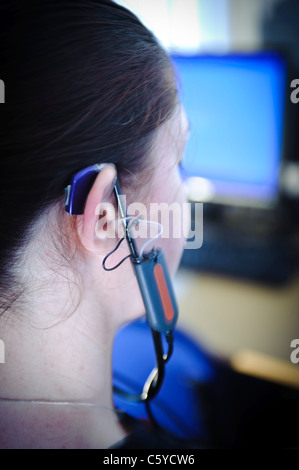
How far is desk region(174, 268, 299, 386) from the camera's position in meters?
0.88

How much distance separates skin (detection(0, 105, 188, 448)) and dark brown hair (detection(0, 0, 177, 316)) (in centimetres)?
3

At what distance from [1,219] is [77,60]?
202 millimetres

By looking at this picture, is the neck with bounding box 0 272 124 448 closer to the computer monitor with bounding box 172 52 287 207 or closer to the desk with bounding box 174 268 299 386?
the desk with bounding box 174 268 299 386

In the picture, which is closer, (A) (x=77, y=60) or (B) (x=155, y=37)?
(A) (x=77, y=60)

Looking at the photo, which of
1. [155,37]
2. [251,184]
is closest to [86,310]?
[155,37]

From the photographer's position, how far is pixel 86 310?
0.54 meters

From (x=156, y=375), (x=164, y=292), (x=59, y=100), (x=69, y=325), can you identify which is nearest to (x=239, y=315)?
(x=156, y=375)

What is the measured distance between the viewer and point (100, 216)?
0.50 m

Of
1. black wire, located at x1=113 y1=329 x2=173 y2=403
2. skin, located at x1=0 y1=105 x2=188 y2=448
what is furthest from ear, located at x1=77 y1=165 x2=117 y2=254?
black wire, located at x1=113 y1=329 x2=173 y2=403

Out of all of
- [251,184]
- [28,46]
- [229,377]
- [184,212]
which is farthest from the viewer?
[251,184]

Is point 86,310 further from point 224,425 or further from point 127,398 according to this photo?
point 224,425

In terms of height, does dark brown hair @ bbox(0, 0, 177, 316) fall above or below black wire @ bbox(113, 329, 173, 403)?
above

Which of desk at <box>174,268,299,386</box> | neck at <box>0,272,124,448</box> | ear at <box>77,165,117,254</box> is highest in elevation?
ear at <box>77,165,117,254</box>
